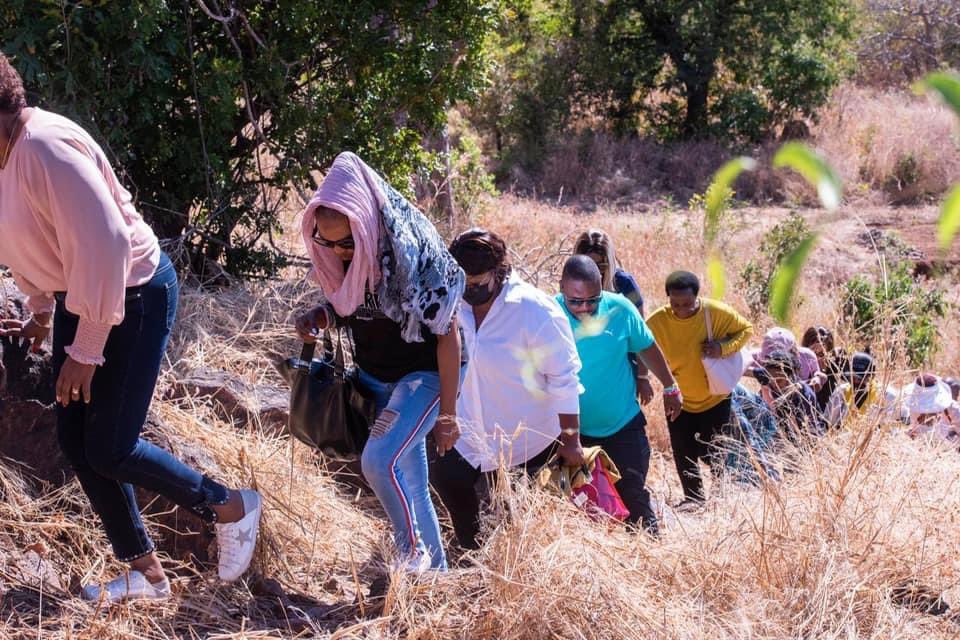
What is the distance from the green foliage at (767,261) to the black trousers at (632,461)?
4875 mm

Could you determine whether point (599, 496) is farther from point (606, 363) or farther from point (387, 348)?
point (387, 348)

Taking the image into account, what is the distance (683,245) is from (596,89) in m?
8.07

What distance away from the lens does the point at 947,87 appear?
2.30 feet

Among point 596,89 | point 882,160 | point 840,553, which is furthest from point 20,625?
point 596,89

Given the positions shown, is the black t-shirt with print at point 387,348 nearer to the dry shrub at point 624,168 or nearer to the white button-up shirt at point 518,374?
the white button-up shirt at point 518,374

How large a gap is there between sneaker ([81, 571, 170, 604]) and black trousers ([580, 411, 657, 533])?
2034 millimetres

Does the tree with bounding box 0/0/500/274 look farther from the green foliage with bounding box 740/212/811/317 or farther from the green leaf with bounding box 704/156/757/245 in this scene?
the green leaf with bounding box 704/156/757/245

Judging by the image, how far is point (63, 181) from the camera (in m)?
2.78

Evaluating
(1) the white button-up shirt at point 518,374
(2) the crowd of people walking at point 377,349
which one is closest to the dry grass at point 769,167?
(2) the crowd of people walking at point 377,349

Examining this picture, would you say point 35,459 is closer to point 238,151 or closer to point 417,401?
point 417,401

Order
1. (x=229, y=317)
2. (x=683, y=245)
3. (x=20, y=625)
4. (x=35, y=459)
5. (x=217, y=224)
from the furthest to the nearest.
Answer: (x=683, y=245) < (x=217, y=224) < (x=229, y=317) < (x=35, y=459) < (x=20, y=625)

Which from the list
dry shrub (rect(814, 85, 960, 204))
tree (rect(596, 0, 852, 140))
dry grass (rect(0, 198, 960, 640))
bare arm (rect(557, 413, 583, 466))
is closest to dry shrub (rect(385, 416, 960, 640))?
dry grass (rect(0, 198, 960, 640))

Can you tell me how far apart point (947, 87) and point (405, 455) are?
9.50 feet

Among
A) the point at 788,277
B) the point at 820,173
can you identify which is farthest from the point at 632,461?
the point at 820,173
